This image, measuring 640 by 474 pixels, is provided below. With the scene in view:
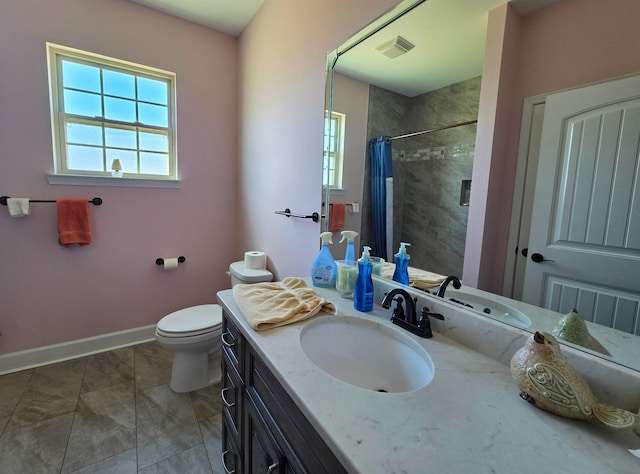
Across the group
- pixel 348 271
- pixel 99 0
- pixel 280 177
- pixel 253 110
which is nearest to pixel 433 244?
pixel 348 271

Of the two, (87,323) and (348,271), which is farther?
(87,323)

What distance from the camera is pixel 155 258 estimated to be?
2.45 m

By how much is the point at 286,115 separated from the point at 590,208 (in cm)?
168

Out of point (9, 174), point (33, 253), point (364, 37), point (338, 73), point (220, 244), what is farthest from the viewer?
point (220, 244)

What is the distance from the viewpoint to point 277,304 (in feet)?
3.56

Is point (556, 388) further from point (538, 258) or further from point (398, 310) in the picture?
point (398, 310)

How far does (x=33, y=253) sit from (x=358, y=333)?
92.7 inches

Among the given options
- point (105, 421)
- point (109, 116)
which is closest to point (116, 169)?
point (109, 116)

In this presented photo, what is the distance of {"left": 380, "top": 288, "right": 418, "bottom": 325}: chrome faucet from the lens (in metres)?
0.98

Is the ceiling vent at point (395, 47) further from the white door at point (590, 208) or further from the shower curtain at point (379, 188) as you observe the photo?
the white door at point (590, 208)

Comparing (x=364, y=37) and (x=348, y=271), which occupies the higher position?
(x=364, y=37)

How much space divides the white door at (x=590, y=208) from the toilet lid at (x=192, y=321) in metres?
1.71

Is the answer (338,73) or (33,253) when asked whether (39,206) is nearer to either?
(33,253)

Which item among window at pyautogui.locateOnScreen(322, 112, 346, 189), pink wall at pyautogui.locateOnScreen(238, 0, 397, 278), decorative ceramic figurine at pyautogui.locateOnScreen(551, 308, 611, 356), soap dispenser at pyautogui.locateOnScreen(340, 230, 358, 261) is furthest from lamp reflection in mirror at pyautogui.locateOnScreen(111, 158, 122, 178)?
decorative ceramic figurine at pyautogui.locateOnScreen(551, 308, 611, 356)
